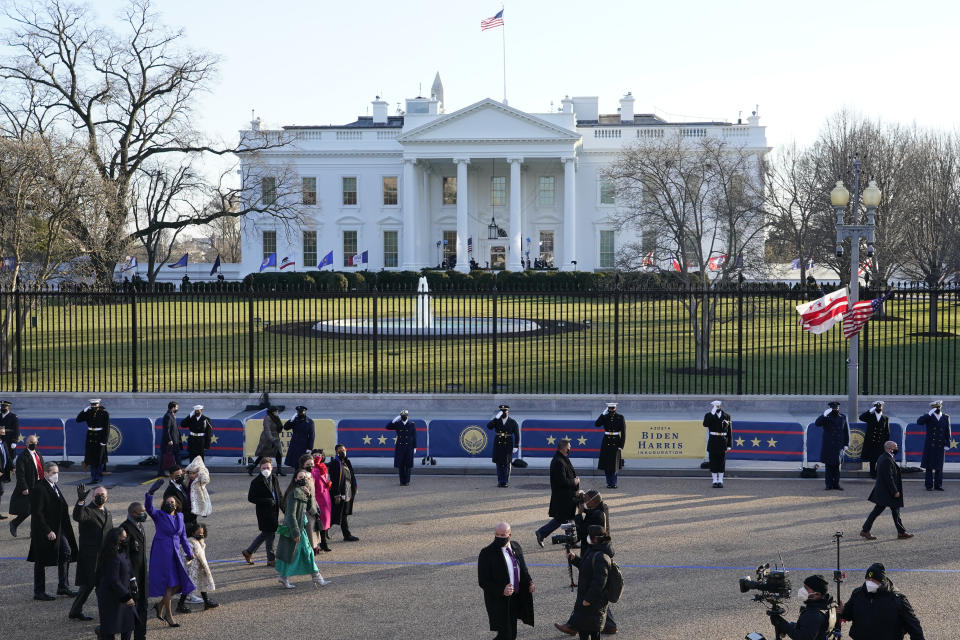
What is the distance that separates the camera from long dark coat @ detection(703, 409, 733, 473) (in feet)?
49.0

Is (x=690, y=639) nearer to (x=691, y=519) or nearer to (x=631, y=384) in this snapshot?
(x=691, y=519)

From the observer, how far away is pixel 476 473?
53.5 feet

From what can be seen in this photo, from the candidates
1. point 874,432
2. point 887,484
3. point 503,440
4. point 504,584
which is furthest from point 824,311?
point 504,584

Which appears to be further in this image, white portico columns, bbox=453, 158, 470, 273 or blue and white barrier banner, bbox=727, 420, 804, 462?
white portico columns, bbox=453, 158, 470, 273

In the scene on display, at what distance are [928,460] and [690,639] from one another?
321 inches

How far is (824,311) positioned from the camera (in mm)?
16766

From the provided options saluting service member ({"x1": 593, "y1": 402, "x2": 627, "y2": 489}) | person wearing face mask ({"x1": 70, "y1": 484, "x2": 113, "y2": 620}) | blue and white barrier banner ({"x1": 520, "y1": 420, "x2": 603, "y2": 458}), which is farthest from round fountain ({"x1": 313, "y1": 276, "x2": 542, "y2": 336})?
person wearing face mask ({"x1": 70, "y1": 484, "x2": 113, "y2": 620})

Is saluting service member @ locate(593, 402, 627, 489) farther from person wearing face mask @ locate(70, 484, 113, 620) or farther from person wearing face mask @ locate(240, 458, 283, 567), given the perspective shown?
person wearing face mask @ locate(70, 484, 113, 620)

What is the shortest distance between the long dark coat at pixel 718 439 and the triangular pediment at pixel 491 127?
1997 inches

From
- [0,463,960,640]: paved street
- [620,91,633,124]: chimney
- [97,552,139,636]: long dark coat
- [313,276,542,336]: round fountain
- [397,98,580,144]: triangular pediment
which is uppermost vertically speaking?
[620,91,633,124]: chimney

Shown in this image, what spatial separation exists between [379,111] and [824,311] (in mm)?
64119

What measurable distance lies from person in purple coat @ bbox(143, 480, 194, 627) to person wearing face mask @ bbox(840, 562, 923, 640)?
20.2ft

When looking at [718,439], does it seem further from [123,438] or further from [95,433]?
[123,438]

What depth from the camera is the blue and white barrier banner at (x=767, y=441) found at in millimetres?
16016
